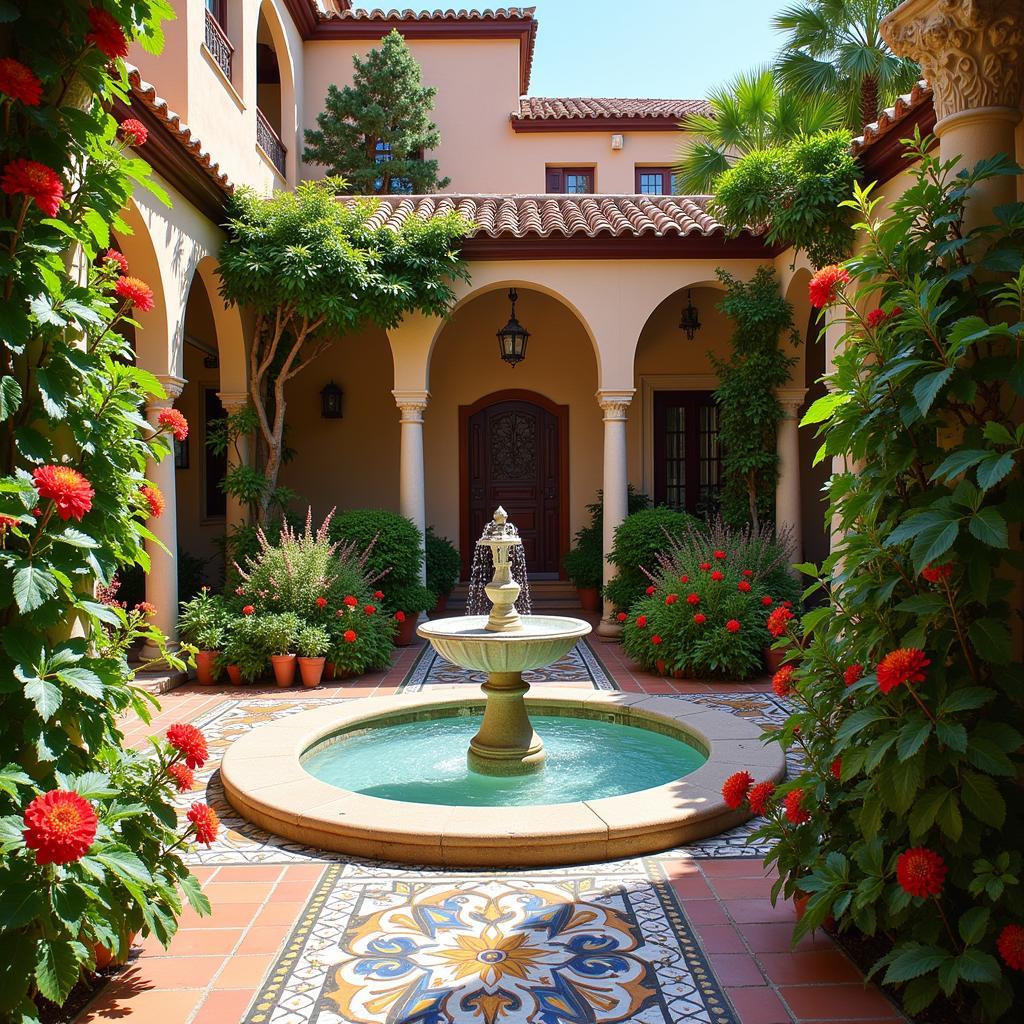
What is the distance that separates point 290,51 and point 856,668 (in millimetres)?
14668

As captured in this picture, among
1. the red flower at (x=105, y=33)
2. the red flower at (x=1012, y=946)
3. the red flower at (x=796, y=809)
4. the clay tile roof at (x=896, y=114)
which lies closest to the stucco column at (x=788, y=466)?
the clay tile roof at (x=896, y=114)

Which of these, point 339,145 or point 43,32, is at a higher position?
point 339,145

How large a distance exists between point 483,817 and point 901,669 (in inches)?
89.4

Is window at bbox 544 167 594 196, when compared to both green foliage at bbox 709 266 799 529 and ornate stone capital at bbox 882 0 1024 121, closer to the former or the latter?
green foliage at bbox 709 266 799 529

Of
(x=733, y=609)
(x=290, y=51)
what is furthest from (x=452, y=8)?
(x=733, y=609)

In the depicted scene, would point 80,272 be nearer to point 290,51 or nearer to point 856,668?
point 856,668

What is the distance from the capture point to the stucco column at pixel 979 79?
2.93 metres

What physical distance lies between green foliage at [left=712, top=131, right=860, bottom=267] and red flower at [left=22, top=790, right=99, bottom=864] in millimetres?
7644

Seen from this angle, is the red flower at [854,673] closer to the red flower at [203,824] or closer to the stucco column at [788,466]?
the red flower at [203,824]

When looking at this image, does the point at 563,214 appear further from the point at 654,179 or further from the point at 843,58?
the point at 654,179

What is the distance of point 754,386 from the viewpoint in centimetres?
1031

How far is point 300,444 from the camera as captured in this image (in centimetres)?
1362

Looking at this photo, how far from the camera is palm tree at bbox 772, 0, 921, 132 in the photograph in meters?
11.7

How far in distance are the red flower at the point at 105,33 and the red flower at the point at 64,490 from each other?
1183mm
